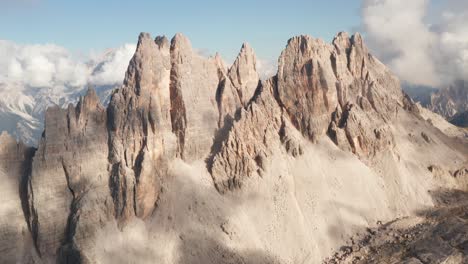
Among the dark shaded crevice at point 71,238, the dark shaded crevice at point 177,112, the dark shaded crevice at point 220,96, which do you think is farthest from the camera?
the dark shaded crevice at point 220,96

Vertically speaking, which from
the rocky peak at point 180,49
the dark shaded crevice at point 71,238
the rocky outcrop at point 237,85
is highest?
the rocky peak at point 180,49

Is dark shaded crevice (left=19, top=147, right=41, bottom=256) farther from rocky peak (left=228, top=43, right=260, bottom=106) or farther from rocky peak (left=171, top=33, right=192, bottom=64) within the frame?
rocky peak (left=228, top=43, right=260, bottom=106)

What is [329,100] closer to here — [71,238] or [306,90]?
[306,90]

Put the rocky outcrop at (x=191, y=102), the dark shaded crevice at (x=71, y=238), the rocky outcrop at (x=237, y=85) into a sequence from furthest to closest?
1. the rocky outcrop at (x=237, y=85)
2. the rocky outcrop at (x=191, y=102)
3. the dark shaded crevice at (x=71, y=238)

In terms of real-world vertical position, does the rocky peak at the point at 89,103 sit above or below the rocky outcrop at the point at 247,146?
above

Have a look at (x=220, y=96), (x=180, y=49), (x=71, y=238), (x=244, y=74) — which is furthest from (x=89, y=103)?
(x=244, y=74)

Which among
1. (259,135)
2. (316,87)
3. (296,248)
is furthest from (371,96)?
(296,248)

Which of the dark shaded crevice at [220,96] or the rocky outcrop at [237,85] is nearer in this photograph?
the dark shaded crevice at [220,96]

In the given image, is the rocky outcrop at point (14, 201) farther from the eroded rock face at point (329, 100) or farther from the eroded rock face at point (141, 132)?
the eroded rock face at point (329, 100)

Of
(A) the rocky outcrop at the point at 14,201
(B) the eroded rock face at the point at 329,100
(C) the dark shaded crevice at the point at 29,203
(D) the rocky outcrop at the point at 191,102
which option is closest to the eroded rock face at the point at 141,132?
(D) the rocky outcrop at the point at 191,102
